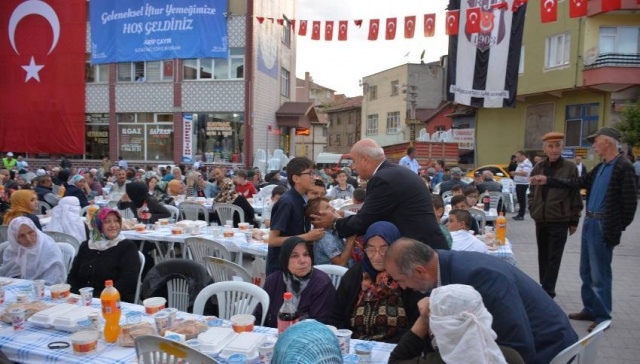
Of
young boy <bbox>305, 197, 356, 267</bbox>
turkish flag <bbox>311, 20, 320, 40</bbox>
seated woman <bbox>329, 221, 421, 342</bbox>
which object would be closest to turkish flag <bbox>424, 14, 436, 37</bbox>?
turkish flag <bbox>311, 20, 320, 40</bbox>

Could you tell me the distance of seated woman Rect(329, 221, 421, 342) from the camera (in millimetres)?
2990

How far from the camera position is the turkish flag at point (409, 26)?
1105cm

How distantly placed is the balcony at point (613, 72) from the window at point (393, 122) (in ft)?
63.3

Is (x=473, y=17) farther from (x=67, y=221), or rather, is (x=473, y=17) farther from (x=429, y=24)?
(x=67, y=221)

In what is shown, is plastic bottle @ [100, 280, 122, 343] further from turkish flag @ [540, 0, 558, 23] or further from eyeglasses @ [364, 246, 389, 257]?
turkish flag @ [540, 0, 558, 23]

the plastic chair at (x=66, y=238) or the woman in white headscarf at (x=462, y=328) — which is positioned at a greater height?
the woman in white headscarf at (x=462, y=328)

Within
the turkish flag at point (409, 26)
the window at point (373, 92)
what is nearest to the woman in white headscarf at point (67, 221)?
the turkish flag at point (409, 26)

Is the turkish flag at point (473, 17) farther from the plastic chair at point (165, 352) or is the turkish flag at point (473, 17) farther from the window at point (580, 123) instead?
the window at point (580, 123)

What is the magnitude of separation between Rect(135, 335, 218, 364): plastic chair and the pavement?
3.79 meters

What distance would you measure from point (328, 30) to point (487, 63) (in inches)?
423

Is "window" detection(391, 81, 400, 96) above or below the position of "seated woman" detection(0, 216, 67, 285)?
above

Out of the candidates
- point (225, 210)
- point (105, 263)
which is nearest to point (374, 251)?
point (105, 263)

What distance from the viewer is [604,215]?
15.1 feet

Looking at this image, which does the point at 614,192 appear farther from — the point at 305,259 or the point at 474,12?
the point at 474,12
